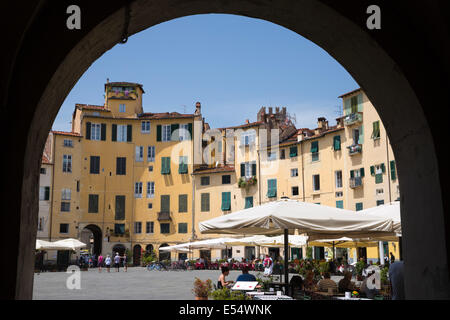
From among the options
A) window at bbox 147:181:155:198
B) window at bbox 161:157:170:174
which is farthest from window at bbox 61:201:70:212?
window at bbox 161:157:170:174

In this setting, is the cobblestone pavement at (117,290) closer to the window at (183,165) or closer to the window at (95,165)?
the window at (95,165)

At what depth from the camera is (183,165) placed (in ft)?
175

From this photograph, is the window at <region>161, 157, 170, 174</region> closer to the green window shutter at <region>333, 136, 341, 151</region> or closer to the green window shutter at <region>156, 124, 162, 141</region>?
the green window shutter at <region>156, 124, 162, 141</region>

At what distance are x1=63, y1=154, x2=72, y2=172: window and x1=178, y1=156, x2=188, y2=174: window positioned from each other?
11.1 m

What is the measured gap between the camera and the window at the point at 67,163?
50184 millimetres

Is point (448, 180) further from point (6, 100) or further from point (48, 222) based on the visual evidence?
point (48, 222)

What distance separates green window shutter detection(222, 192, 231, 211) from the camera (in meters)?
51.1

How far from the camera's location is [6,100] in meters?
3.47

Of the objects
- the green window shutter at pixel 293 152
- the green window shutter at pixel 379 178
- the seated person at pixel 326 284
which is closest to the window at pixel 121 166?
the green window shutter at pixel 293 152

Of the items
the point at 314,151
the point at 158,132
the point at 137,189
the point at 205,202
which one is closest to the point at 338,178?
the point at 314,151

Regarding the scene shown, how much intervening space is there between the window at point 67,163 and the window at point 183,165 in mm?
11137

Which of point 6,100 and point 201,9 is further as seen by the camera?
point 201,9
